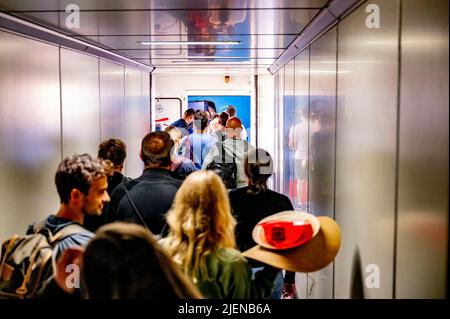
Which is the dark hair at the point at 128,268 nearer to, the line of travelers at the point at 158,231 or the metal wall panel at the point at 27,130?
the line of travelers at the point at 158,231

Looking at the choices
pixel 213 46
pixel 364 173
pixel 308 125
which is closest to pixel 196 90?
pixel 213 46

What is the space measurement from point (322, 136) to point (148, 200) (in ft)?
4.41

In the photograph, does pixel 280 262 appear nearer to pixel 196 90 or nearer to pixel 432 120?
pixel 432 120

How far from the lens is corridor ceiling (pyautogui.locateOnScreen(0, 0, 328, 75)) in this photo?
9.73 ft

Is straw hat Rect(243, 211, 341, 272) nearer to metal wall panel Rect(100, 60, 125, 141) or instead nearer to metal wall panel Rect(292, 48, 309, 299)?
metal wall panel Rect(292, 48, 309, 299)

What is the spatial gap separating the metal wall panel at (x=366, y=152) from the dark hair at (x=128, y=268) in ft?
3.11

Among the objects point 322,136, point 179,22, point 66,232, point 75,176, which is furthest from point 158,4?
point 66,232

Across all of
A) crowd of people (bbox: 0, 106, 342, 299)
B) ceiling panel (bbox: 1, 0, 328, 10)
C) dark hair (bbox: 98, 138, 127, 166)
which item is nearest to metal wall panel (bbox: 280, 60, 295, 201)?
ceiling panel (bbox: 1, 0, 328, 10)

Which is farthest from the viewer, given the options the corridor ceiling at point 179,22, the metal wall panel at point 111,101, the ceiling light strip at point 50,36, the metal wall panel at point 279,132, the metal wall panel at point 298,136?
the metal wall panel at point 279,132

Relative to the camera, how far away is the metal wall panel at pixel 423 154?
1.45m

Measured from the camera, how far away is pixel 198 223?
1867 mm

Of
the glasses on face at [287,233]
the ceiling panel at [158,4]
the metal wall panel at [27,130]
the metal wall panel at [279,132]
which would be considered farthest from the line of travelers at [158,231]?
the metal wall panel at [279,132]

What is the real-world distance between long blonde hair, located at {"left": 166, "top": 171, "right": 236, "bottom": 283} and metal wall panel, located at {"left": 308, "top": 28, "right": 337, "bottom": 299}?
1.25 metres
